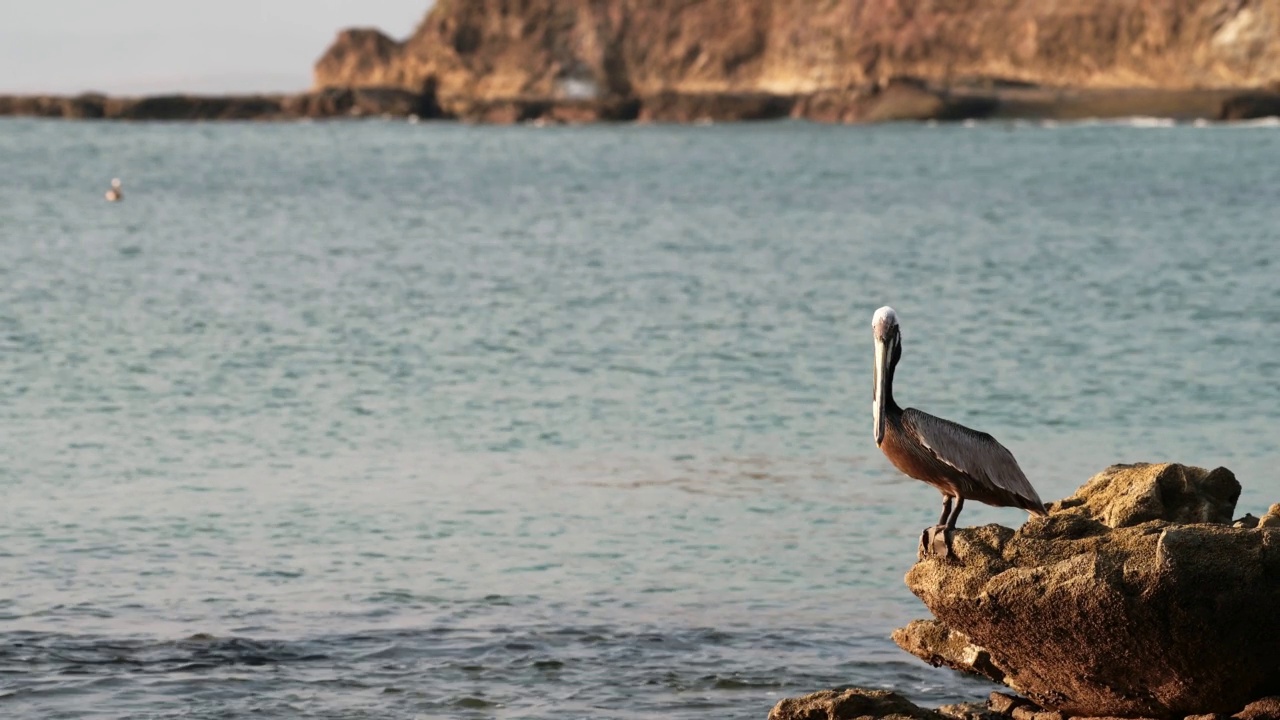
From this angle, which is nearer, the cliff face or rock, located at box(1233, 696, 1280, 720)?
rock, located at box(1233, 696, 1280, 720)

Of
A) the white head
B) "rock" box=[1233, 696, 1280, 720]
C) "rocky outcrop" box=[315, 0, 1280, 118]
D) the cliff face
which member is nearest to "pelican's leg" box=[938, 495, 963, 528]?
the white head

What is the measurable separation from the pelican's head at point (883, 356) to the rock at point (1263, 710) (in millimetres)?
2247

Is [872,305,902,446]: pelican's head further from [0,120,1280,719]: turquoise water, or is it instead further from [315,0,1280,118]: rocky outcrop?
[315,0,1280,118]: rocky outcrop

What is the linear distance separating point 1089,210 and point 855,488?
40.4 metres

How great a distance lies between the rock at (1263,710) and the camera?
9.11 m

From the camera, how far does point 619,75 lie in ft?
570

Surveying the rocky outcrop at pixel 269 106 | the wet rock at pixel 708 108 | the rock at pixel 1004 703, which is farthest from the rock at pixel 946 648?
the rocky outcrop at pixel 269 106

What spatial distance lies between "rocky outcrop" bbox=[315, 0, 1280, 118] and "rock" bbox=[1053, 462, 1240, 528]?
418 ft

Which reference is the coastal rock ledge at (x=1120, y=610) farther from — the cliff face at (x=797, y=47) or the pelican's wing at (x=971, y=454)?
the cliff face at (x=797, y=47)

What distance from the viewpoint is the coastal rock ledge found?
905 cm

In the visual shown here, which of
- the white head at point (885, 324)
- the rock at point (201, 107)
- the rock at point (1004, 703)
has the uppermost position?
the rock at point (201, 107)

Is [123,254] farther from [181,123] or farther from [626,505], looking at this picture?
[181,123]

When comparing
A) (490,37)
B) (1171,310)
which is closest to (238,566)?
(1171,310)

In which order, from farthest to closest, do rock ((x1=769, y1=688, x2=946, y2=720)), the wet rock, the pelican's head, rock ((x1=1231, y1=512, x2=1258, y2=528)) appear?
the wet rock < the pelican's head < rock ((x1=769, y1=688, x2=946, y2=720)) < rock ((x1=1231, y1=512, x2=1258, y2=528))
